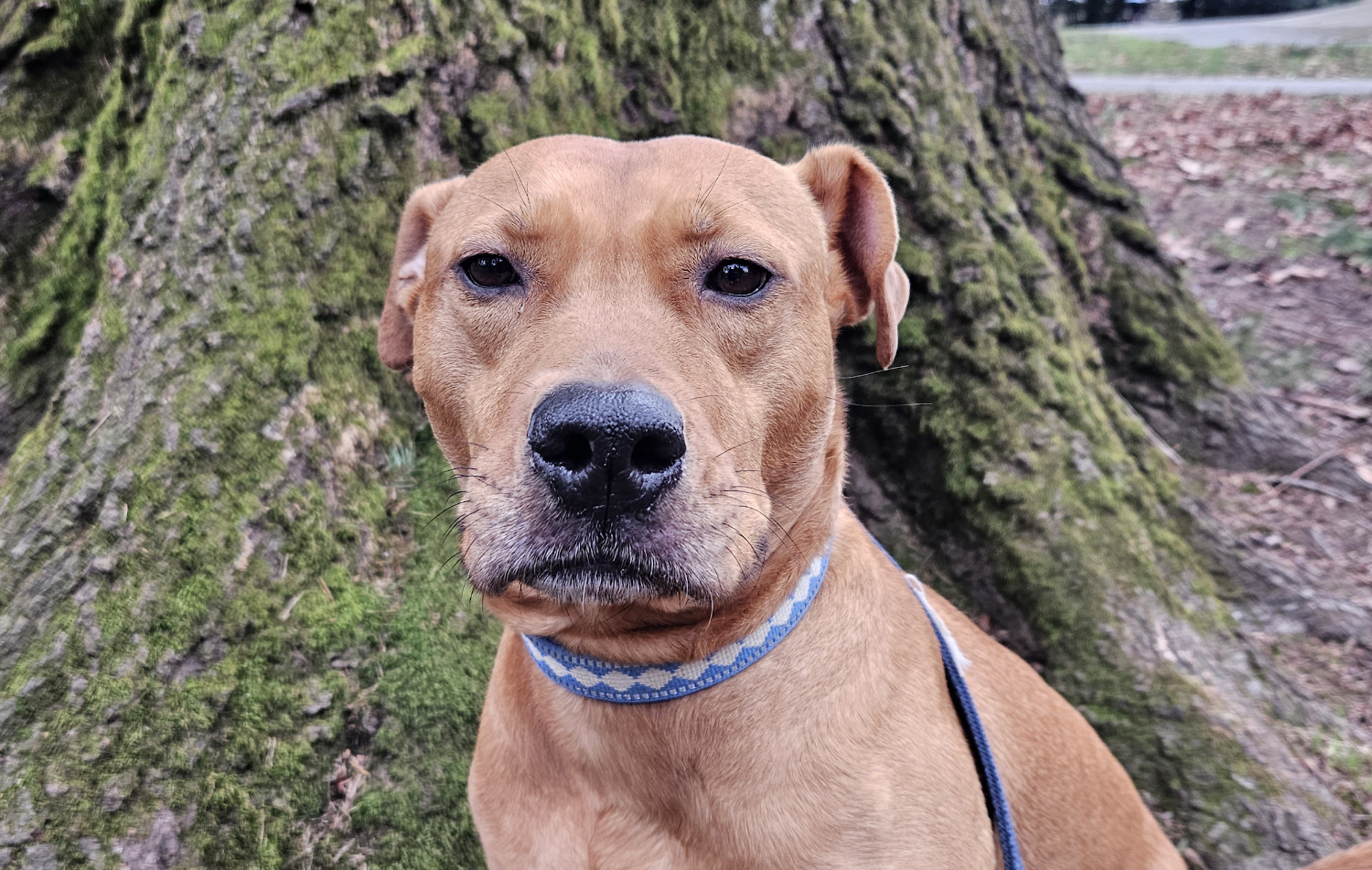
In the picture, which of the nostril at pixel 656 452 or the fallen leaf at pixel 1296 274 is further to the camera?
the fallen leaf at pixel 1296 274

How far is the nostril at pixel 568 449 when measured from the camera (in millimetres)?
1828

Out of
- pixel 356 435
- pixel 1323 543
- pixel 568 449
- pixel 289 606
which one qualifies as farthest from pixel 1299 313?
pixel 289 606

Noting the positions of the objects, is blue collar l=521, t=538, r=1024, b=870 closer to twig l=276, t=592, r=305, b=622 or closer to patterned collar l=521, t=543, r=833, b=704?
patterned collar l=521, t=543, r=833, b=704

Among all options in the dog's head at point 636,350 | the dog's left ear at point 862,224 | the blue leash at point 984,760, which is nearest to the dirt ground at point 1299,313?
the blue leash at point 984,760

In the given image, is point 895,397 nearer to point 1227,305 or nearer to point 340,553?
point 340,553

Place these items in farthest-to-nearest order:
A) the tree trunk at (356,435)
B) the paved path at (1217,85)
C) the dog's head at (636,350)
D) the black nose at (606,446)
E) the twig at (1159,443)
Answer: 1. the paved path at (1217,85)
2. the twig at (1159,443)
3. the tree trunk at (356,435)
4. the dog's head at (636,350)
5. the black nose at (606,446)

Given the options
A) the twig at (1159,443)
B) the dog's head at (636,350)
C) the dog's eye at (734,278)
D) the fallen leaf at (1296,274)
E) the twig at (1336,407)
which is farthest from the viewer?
the fallen leaf at (1296,274)

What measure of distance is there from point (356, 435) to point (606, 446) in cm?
175

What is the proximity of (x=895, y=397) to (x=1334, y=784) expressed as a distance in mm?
2264

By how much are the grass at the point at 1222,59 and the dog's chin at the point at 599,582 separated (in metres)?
16.1

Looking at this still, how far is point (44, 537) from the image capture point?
2.76 metres

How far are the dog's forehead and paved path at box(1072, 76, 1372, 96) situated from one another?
12519 mm

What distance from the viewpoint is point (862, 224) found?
9.14 feet

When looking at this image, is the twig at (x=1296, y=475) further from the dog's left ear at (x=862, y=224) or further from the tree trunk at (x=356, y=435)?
the dog's left ear at (x=862, y=224)
